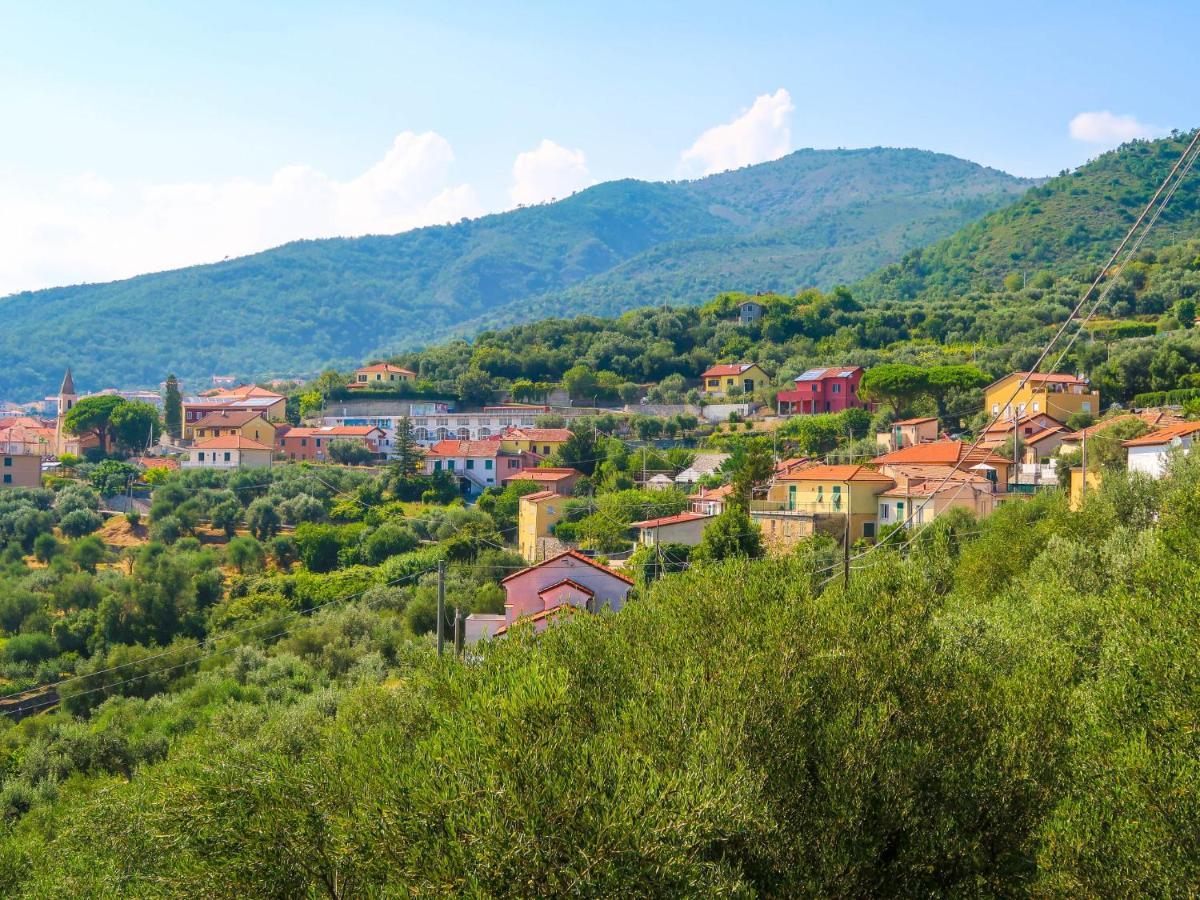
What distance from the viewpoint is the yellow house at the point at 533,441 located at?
6275cm

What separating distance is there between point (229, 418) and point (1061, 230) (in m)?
88.5

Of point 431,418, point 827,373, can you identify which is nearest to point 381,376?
point 431,418

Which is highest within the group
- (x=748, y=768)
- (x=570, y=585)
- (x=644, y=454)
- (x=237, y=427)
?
(x=237, y=427)

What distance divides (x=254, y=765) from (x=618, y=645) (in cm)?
499

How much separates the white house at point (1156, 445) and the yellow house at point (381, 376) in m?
56.2

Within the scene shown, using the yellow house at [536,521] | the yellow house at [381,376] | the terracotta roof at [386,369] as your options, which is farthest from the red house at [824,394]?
the terracotta roof at [386,369]

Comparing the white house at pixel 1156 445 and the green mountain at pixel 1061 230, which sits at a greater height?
the green mountain at pixel 1061 230

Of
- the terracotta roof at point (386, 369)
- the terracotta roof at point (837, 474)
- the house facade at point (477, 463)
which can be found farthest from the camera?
the terracotta roof at point (386, 369)

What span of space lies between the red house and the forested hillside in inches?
1860

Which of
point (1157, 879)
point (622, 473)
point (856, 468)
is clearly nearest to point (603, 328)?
point (622, 473)

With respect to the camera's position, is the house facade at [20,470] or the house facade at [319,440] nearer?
the house facade at [20,470]

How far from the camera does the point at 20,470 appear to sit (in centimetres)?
6481

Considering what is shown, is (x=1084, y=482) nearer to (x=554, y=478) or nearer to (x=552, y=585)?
(x=552, y=585)

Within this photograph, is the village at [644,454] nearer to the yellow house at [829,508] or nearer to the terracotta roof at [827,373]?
the yellow house at [829,508]
